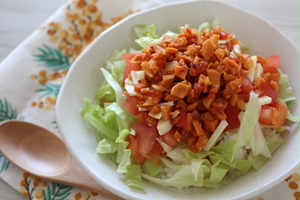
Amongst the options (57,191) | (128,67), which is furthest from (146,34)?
(57,191)

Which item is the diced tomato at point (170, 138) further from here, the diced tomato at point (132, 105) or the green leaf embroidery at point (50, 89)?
the green leaf embroidery at point (50, 89)

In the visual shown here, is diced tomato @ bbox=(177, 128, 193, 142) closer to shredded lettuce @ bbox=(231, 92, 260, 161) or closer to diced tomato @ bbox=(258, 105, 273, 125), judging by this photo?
shredded lettuce @ bbox=(231, 92, 260, 161)

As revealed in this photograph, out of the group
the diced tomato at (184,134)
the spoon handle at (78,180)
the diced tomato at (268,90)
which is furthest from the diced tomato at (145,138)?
the diced tomato at (268,90)

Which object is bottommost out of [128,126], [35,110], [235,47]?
[35,110]

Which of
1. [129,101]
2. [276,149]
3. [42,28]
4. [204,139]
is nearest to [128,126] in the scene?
[129,101]

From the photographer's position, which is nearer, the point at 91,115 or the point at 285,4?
the point at 91,115

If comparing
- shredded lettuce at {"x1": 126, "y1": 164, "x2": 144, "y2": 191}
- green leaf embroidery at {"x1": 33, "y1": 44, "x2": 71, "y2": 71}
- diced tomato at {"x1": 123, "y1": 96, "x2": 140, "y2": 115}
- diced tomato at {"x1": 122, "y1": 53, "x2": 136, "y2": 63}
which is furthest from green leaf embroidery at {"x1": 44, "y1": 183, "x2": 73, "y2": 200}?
green leaf embroidery at {"x1": 33, "y1": 44, "x2": 71, "y2": 71}

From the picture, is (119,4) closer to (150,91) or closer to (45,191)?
(150,91)

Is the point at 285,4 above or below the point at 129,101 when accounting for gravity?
above
